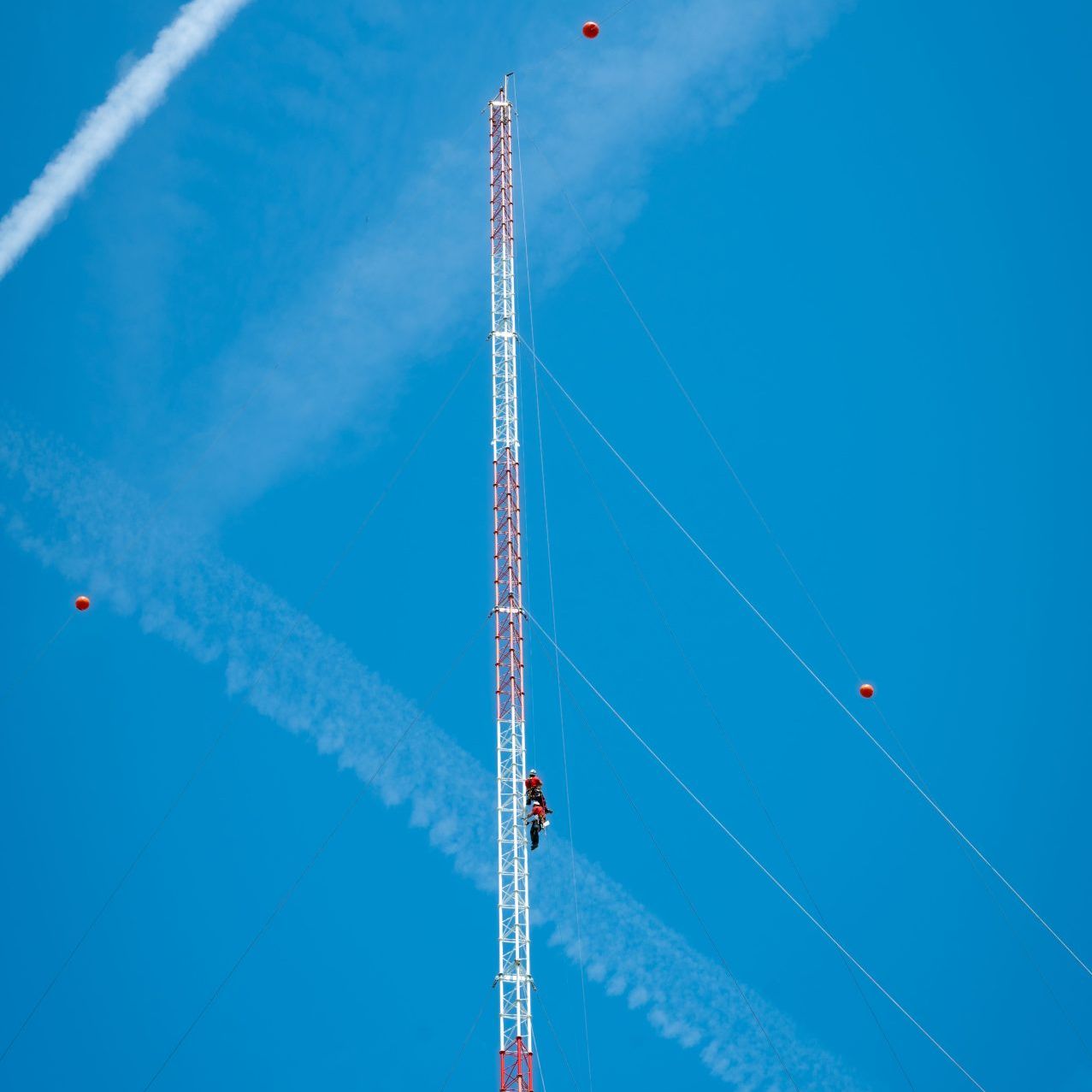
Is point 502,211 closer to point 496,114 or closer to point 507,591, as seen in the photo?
point 496,114

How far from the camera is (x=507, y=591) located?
46.2 m

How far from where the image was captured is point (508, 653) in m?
45.4

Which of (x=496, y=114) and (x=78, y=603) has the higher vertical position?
(x=496, y=114)

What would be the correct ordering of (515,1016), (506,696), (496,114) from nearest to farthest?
Result: (515,1016), (506,696), (496,114)

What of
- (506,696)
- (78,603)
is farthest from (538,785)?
(78,603)

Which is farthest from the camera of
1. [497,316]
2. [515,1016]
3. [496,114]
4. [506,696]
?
[496,114]

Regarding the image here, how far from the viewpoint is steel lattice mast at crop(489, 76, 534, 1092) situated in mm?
41938

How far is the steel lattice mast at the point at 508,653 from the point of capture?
41.9 m

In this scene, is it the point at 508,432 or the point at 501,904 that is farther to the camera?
the point at 508,432

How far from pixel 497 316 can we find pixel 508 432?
13.4 feet

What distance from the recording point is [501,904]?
4253 centimetres

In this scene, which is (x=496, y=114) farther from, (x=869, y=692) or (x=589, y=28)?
(x=869, y=692)

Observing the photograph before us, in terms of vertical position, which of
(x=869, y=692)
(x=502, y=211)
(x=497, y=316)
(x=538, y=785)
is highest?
(x=502, y=211)

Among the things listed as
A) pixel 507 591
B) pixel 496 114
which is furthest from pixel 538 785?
pixel 496 114
